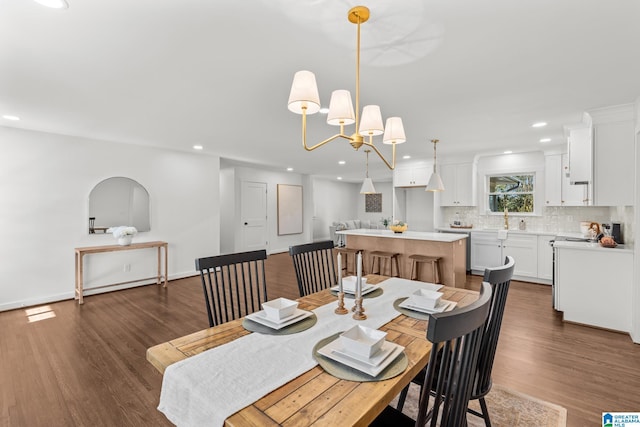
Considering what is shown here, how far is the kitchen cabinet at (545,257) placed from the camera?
5125mm

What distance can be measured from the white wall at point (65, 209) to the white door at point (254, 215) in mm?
2287

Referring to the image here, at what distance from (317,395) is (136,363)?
241 cm

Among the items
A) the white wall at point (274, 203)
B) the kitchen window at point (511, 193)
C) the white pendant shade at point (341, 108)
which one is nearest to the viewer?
the white pendant shade at point (341, 108)

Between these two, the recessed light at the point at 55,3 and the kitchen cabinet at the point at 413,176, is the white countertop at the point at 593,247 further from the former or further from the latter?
the recessed light at the point at 55,3

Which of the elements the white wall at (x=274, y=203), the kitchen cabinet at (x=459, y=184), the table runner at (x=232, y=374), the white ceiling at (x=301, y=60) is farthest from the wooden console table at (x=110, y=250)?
the kitchen cabinet at (x=459, y=184)

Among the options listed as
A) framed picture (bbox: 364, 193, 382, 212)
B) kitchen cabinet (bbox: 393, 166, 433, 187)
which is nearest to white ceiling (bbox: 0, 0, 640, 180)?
kitchen cabinet (bbox: 393, 166, 433, 187)

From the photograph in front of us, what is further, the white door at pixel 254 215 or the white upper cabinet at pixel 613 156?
the white door at pixel 254 215

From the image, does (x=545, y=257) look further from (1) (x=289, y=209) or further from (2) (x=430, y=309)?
(1) (x=289, y=209)

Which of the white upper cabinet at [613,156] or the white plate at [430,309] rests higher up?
the white upper cabinet at [613,156]

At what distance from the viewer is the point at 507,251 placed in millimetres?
5570

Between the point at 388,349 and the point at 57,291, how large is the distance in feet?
17.4

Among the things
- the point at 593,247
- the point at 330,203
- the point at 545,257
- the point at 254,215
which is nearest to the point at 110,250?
the point at 254,215

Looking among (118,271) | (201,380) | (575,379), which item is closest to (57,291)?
(118,271)

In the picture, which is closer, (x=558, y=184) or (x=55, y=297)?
(x=55, y=297)
